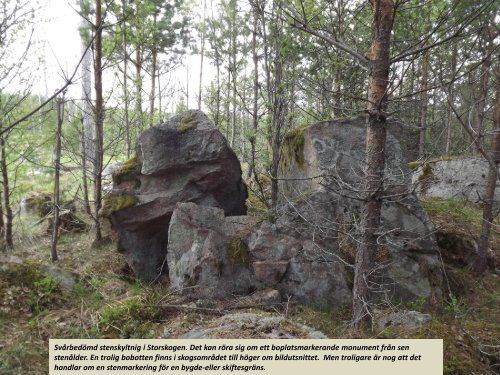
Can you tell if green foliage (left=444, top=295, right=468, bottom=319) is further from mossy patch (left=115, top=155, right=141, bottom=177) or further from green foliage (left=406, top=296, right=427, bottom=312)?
mossy patch (left=115, top=155, right=141, bottom=177)

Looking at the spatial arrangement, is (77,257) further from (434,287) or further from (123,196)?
(434,287)

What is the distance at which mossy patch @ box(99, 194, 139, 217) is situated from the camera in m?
6.40

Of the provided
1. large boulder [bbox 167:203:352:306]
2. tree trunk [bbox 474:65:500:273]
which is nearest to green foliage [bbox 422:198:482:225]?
tree trunk [bbox 474:65:500:273]

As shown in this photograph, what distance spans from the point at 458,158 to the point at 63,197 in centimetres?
1194

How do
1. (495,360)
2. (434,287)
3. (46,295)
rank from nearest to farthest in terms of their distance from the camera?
(495,360) < (46,295) < (434,287)

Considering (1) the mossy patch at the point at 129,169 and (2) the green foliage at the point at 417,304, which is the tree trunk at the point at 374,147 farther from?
(1) the mossy patch at the point at 129,169

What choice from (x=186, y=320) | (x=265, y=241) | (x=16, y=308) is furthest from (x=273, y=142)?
(x=16, y=308)

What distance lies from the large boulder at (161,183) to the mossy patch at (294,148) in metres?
1.05

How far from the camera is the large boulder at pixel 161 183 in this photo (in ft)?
21.1

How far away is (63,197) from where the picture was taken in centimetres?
1186

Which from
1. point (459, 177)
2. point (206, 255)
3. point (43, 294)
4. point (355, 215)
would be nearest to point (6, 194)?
point (43, 294)

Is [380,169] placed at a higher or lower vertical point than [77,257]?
higher

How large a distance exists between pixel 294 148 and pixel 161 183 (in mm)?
2508

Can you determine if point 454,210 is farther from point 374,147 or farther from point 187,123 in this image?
point 187,123
